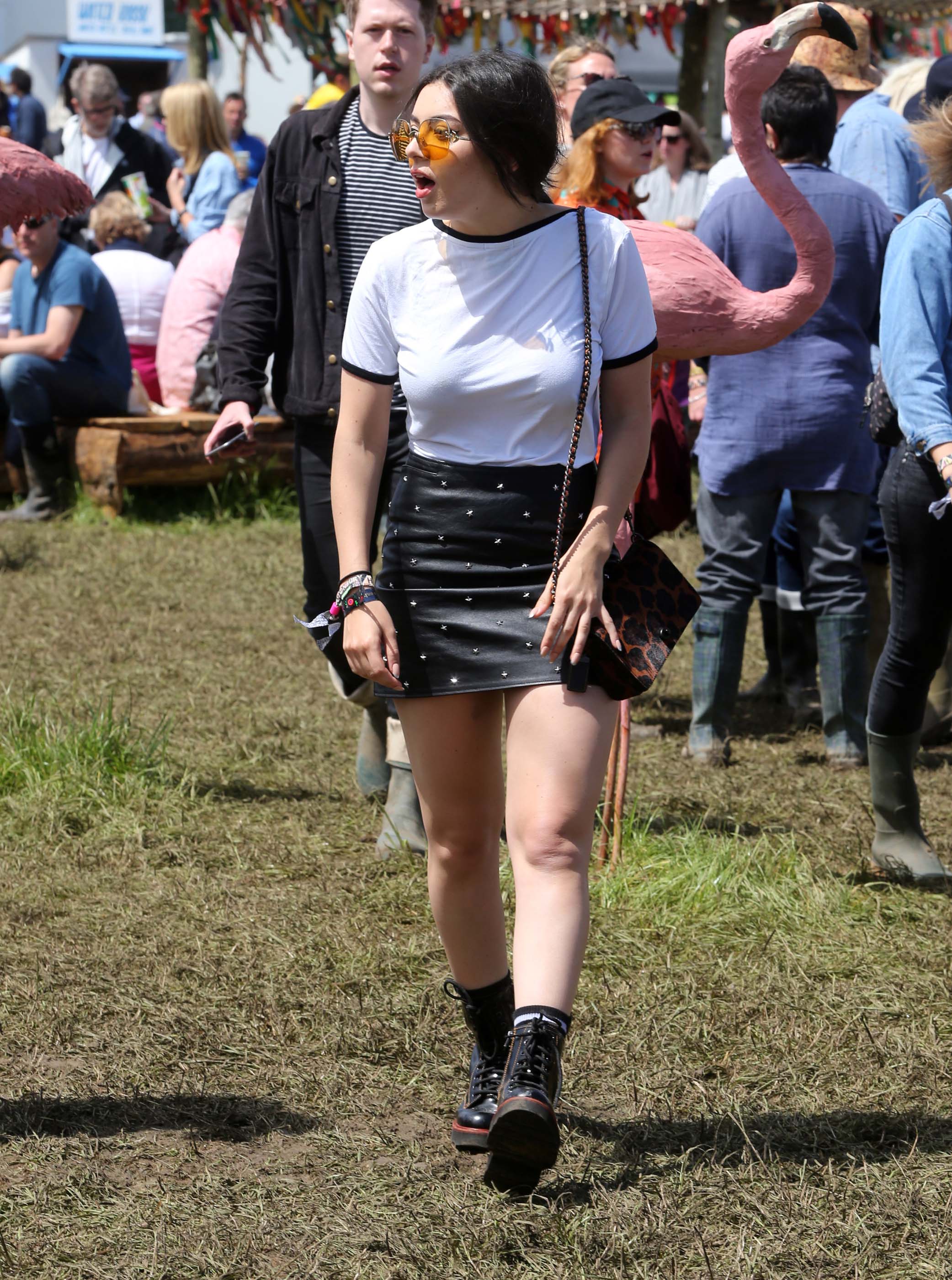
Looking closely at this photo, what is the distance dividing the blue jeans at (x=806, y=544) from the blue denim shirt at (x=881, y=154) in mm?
→ 1429

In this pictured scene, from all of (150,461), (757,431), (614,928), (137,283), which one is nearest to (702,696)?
(757,431)

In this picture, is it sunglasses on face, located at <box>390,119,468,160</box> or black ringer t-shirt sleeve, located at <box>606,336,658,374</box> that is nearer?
sunglasses on face, located at <box>390,119,468,160</box>

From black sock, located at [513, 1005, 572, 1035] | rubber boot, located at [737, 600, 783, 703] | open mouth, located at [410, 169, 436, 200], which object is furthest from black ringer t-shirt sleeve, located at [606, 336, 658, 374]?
rubber boot, located at [737, 600, 783, 703]

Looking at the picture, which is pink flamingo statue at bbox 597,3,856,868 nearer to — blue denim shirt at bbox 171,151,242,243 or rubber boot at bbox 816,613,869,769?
rubber boot at bbox 816,613,869,769

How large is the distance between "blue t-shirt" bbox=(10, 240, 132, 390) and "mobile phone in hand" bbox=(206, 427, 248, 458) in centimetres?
501

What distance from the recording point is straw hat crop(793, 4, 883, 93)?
6.02 metres

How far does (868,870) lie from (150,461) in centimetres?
556

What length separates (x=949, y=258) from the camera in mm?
3596

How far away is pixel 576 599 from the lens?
2537mm

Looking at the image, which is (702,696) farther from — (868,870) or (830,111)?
(830,111)

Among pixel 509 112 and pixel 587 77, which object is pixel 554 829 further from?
pixel 587 77

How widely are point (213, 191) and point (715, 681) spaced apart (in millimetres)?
5938

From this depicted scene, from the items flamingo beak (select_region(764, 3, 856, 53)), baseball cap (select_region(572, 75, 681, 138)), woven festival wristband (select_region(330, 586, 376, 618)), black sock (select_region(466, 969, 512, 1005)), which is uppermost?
flamingo beak (select_region(764, 3, 856, 53))

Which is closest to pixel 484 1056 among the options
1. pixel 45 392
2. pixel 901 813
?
pixel 901 813
